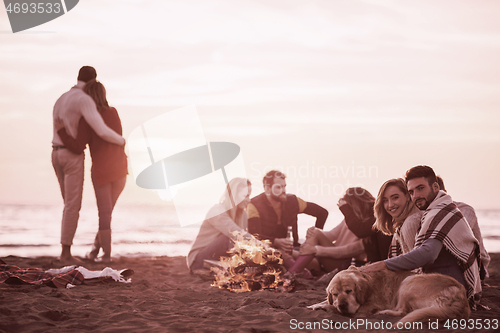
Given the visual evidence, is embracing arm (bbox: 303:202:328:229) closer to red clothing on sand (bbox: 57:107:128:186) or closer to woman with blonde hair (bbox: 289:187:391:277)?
woman with blonde hair (bbox: 289:187:391:277)

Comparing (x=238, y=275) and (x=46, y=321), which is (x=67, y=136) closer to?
(x=238, y=275)

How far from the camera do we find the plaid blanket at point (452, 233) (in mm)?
4129

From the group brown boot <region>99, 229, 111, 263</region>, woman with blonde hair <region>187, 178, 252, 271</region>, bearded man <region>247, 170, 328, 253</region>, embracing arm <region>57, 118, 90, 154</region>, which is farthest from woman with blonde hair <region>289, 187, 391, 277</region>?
embracing arm <region>57, 118, 90, 154</region>

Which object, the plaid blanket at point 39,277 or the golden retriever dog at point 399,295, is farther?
the plaid blanket at point 39,277

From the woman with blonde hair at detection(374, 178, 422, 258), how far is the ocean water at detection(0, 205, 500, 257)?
3618mm

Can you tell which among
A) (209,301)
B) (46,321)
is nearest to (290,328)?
(209,301)

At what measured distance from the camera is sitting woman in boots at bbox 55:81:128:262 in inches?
290

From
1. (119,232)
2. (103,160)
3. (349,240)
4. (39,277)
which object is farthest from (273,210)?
(119,232)

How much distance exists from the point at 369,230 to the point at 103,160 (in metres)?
3.94

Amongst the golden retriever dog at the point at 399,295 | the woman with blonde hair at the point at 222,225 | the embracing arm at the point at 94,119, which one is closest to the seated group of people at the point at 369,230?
the woman with blonde hair at the point at 222,225

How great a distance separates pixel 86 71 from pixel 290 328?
17.6ft

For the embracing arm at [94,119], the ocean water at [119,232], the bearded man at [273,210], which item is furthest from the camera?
the ocean water at [119,232]

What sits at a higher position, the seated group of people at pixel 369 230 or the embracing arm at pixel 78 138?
the embracing arm at pixel 78 138

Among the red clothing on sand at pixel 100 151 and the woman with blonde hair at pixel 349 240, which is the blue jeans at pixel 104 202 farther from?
the woman with blonde hair at pixel 349 240
